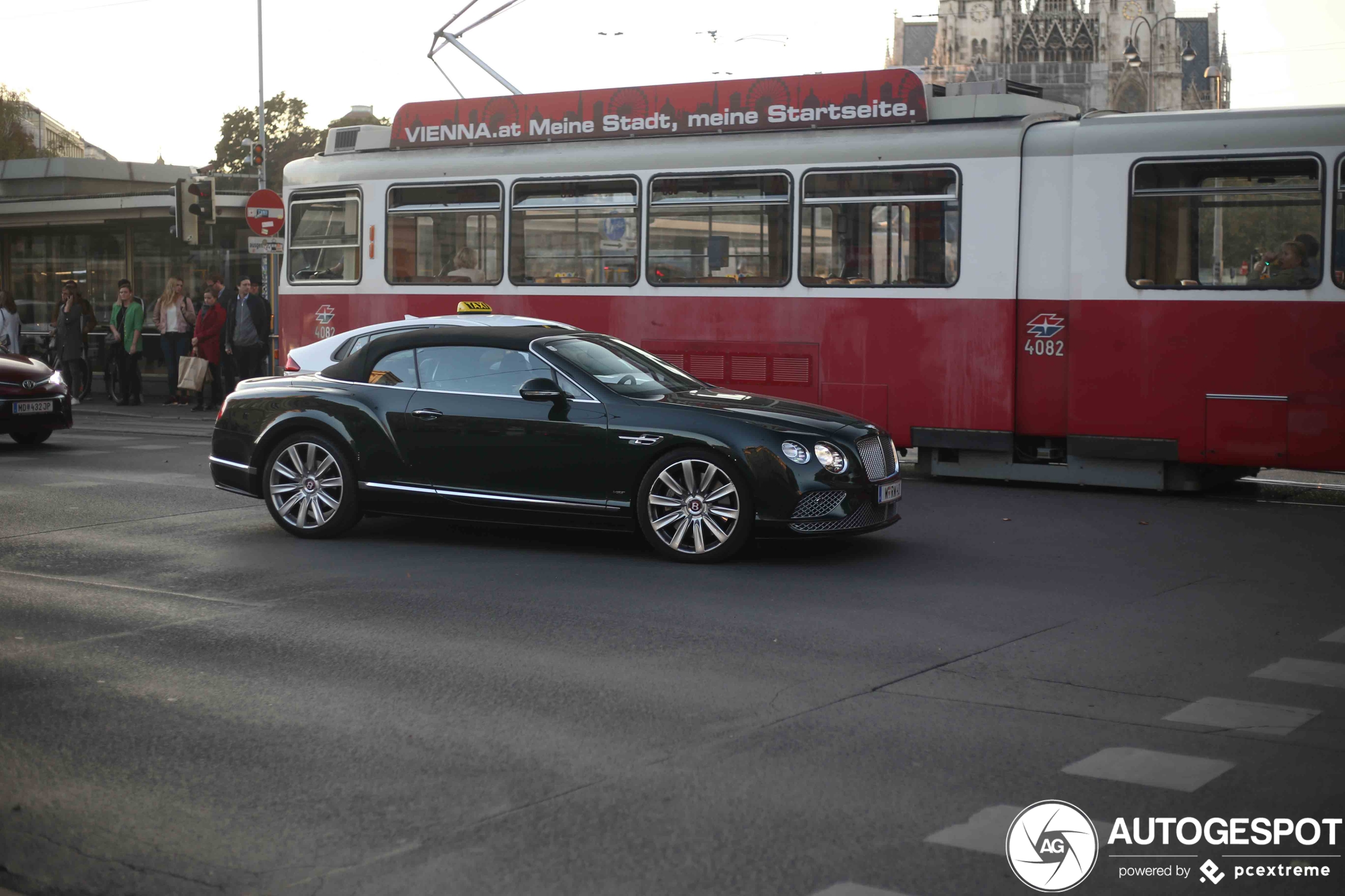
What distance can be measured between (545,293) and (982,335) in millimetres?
4610

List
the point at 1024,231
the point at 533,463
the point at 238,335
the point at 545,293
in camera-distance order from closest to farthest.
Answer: the point at 533,463 < the point at 1024,231 < the point at 545,293 < the point at 238,335

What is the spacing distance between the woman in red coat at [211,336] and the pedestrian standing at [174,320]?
3.41 feet

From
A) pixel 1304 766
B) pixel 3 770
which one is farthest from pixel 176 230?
pixel 1304 766

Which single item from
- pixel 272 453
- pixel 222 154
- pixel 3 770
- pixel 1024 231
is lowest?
pixel 3 770

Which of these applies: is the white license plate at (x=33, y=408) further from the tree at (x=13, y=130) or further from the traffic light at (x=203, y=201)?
the tree at (x=13, y=130)

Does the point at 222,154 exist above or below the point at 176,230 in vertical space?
above

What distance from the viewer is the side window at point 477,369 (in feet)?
31.5

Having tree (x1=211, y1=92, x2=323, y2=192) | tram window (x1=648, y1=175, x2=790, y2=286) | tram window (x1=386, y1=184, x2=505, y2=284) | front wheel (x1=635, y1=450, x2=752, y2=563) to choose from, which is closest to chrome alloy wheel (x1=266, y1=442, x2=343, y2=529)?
front wheel (x1=635, y1=450, x2=752, y2=563)

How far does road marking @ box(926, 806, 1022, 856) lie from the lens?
4.15m

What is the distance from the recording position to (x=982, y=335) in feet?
42.1

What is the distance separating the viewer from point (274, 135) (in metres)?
97.6

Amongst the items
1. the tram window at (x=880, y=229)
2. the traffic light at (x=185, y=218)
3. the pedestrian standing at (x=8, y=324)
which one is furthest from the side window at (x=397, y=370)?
the pedestrian standing at (x=8, y=324)

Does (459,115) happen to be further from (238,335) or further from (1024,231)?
(238,335)

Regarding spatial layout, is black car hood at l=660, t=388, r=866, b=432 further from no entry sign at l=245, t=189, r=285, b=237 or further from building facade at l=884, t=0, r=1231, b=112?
building facade at l=884, t=0, r=1231, b=112
